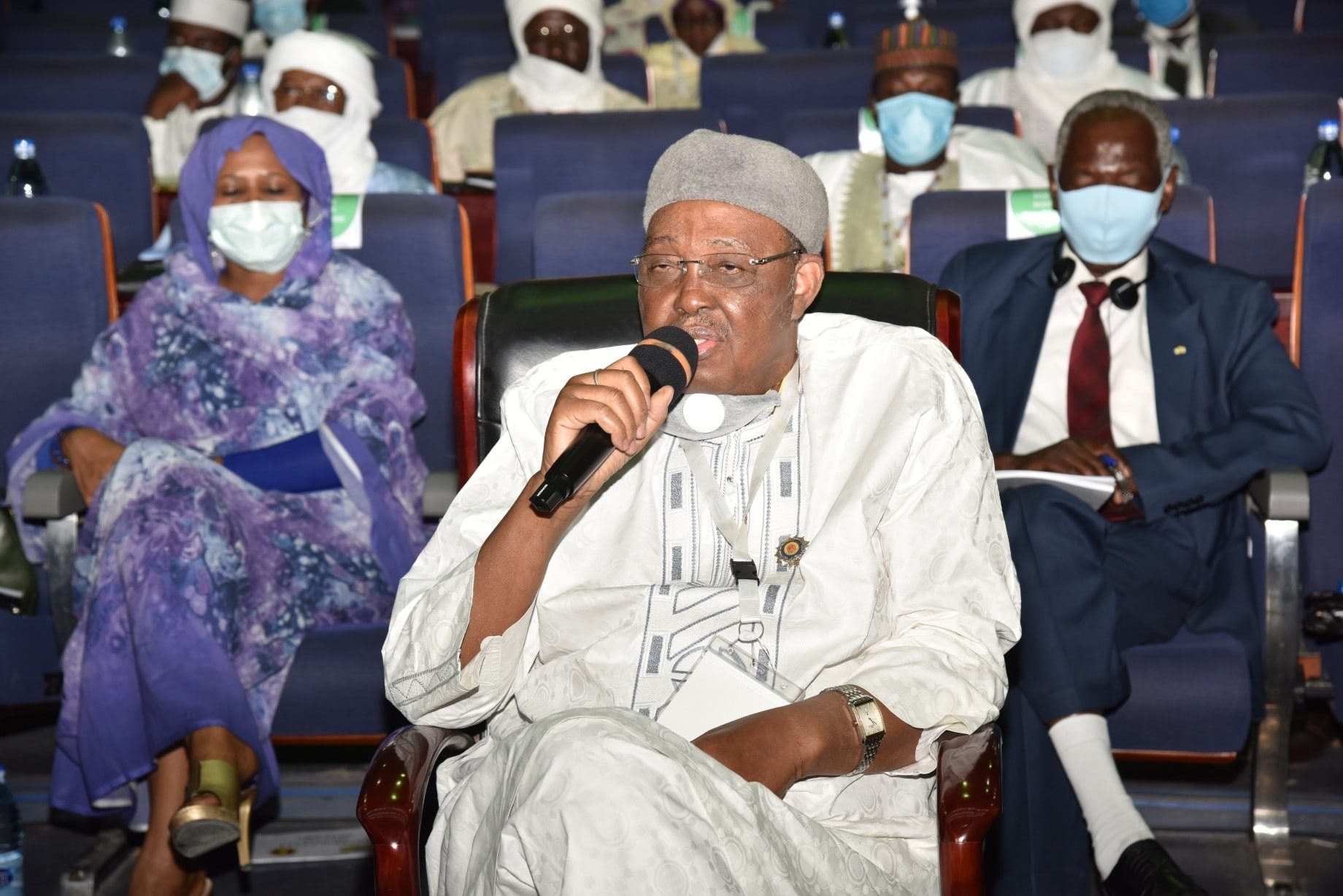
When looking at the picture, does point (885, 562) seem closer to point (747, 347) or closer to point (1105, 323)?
point (747, 347)

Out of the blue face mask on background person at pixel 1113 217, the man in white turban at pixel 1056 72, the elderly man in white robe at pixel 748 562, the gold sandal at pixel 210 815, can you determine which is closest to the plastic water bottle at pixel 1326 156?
the blue face mask on background person at pixel 1113 217

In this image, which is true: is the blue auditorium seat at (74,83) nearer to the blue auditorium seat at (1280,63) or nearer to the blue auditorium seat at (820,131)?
the blue auditorium seat at (820,131)

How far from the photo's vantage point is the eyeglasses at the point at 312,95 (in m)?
4.82

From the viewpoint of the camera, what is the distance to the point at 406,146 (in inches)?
195

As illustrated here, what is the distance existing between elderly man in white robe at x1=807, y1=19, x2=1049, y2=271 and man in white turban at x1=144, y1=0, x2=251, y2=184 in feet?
8.18

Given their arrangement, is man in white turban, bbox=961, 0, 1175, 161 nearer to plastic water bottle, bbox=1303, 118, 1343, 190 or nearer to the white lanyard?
plastic water bottle, bbox=1303, 118, 1343, 190

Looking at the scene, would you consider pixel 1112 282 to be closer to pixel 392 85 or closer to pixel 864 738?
pixel 864 738

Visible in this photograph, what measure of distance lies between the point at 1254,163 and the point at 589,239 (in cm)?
200

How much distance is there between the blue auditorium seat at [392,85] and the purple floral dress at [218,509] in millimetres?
2873

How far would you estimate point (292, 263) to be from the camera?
3.20m

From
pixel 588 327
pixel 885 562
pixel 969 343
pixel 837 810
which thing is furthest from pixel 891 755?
pixel 969 343

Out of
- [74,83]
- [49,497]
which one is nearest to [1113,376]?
[49,497]

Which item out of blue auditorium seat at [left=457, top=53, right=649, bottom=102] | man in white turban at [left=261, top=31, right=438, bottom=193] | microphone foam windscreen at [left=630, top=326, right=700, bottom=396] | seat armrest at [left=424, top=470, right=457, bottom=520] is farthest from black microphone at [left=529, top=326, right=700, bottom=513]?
blue auditorium seat at [left=457, top=53, right=649, bottom=102]

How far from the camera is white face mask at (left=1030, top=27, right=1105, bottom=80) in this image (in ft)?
18.1
